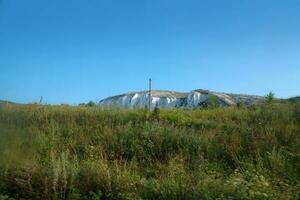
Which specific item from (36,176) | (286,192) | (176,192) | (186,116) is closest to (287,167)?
(286,192)

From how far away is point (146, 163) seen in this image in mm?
10047

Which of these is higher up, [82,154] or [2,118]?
[2,118]

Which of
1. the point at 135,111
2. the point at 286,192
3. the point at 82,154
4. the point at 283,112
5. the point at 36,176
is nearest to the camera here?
the point at 286,192

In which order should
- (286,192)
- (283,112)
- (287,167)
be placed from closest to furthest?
(286,192)
(287,167)
(283,112)

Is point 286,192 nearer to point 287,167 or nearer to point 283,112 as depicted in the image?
point 287,167

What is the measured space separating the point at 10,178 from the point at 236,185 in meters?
3.38

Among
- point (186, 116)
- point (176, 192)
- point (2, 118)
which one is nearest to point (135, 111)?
point (186, 116)

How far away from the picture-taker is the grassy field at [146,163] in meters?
6.77

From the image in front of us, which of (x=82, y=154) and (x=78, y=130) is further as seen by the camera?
(x=78, y=130)

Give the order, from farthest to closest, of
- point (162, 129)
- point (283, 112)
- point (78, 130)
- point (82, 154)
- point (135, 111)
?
point (135, 111) < point (283, 112) < point (78, 130) < point (162, 129) < point (82, 154)

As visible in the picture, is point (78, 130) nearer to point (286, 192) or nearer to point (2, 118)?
point (2, 118)

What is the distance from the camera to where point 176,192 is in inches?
262

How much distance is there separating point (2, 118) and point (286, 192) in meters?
4.69

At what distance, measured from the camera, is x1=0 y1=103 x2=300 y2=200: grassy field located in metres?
6.77
